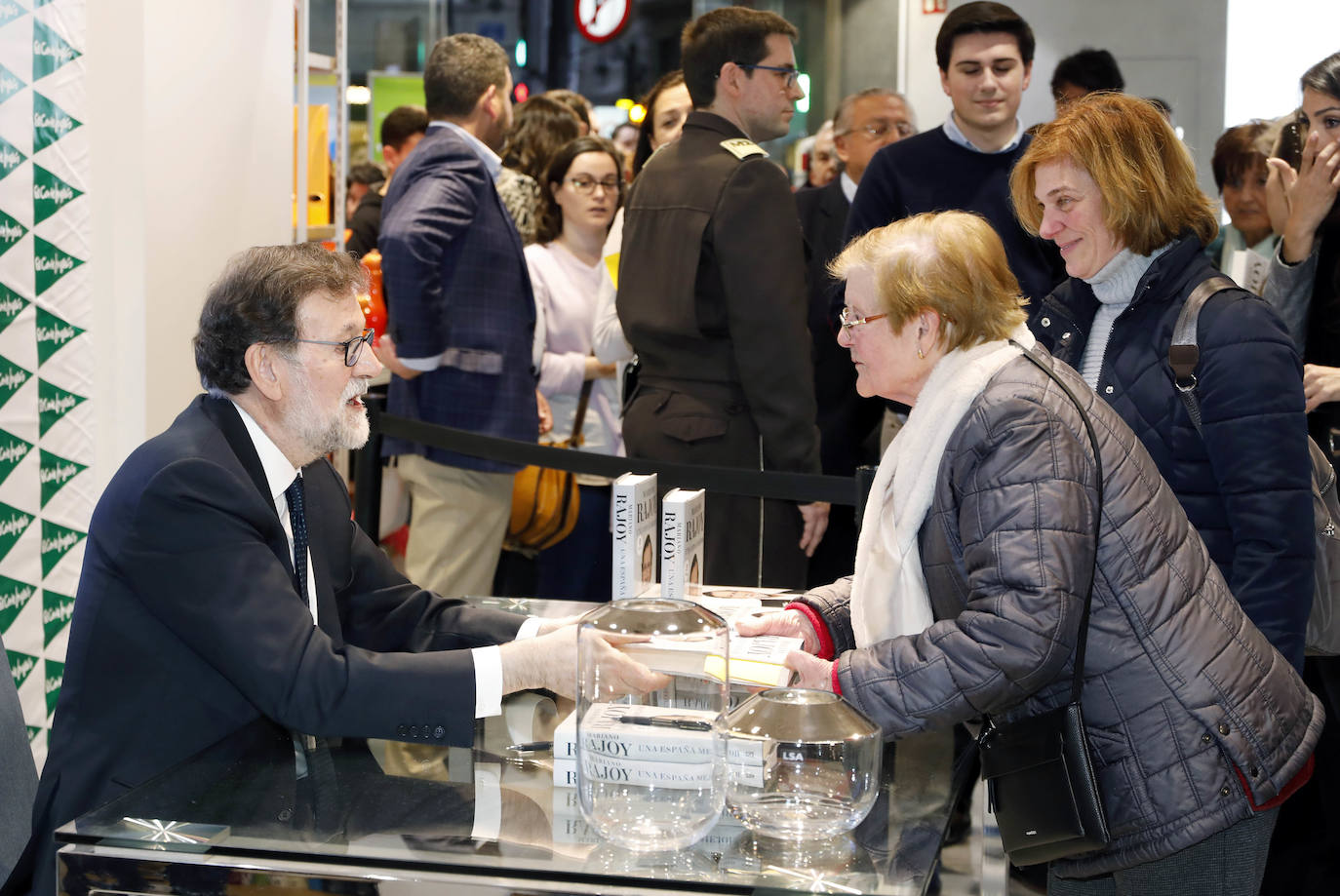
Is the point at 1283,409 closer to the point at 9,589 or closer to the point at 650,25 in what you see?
the point at 9,589

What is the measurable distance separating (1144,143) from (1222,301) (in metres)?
0.30

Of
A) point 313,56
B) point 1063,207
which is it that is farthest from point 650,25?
point 1063,207

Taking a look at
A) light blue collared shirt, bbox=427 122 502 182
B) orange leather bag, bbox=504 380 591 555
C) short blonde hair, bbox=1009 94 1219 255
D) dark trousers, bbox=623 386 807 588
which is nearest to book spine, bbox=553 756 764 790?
short blonde hair, bbox=1009 94 1219 255

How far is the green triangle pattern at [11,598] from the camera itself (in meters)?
3.07

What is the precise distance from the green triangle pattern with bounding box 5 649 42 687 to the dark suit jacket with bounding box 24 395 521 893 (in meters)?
1.36

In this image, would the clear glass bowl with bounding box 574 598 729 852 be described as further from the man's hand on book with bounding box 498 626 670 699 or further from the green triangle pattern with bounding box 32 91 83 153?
the green triangle pattern with bounding box 32 91 83 153

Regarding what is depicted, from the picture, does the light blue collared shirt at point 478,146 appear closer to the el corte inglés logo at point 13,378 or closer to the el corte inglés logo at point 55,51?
the el corte inglés logo at point 55,51

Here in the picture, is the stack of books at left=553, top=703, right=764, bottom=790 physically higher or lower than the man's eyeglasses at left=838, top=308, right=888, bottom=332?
lower

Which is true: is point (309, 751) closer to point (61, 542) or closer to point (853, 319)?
point (853, 319)

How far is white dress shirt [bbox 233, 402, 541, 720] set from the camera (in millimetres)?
1881

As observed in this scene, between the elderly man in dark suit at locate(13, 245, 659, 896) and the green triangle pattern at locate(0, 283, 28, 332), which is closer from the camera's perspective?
the elderly man in dark suit at locate(13, 245, 659, 896)

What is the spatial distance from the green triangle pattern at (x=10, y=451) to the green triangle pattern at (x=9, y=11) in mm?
910

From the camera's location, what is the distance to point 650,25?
31.5 feet

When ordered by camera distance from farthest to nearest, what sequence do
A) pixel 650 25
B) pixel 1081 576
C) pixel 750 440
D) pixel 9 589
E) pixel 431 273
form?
1. pixel 650 25
2. pixel 431 273
3. pixel 750 440
4. pixel 9 589
5. pixel 1081 576
